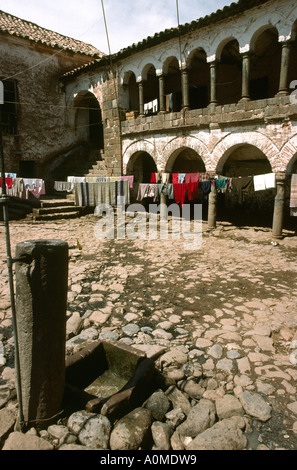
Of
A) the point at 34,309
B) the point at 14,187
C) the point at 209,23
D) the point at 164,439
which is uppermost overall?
the point at 209,23

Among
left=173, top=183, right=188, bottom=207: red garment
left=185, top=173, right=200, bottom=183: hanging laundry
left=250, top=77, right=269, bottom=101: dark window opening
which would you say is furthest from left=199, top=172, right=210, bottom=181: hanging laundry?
left=250, top=77, right=269, bottom=101: dark window opening

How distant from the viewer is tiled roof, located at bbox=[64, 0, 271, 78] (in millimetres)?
10031

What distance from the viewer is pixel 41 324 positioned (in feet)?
8.77

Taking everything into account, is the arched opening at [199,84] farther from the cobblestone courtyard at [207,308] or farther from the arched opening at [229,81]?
the cobblestone courtyard at [207,308]

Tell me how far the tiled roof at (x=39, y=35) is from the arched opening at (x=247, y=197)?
10433 mm

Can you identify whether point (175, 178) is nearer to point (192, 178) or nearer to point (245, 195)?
point (192, 178)

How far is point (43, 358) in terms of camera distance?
275 centimetres

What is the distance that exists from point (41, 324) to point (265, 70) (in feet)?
49.3

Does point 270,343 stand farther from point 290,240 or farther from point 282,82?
point 282,82

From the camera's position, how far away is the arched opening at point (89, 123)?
1794cm

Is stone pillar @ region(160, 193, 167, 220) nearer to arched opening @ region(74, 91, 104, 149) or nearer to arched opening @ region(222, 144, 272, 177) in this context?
arched opening @ region(222, 144, 272, 177)

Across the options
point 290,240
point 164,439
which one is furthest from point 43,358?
point 290,240

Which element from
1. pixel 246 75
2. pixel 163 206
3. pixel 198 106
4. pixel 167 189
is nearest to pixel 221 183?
pixel 167 189

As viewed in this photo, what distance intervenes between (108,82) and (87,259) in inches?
421
